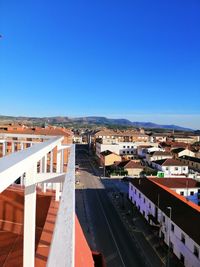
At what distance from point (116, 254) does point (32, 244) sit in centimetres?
1924

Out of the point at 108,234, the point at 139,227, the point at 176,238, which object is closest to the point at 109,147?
the point at 139,227

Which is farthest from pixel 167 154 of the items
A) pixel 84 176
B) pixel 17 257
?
pixel 17 257

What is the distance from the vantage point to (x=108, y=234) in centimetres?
2433

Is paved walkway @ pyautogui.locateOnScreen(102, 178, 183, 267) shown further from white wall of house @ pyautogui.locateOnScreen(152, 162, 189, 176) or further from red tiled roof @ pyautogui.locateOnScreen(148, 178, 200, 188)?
white wall of house @ pyautogui.locateOnScreen(152, 162, 189, 176)

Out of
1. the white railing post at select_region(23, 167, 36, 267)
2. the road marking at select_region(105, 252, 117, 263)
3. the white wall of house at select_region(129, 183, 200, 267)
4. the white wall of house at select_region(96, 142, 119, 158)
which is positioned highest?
the white railing post at select_region(23, 167, 36, 267)

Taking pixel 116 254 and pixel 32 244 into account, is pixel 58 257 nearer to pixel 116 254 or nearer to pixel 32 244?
pixel 32 244

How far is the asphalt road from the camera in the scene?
2016 cm

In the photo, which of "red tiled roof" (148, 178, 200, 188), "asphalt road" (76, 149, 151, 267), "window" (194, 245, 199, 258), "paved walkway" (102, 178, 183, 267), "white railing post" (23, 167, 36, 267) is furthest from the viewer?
"red tiled roof" (148, 178, 200, 188)

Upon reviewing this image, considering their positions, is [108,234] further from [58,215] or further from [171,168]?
[171,168]

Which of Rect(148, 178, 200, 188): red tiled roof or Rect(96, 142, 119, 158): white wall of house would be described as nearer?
Rect(148, 178, 200, 188): red tiled roof

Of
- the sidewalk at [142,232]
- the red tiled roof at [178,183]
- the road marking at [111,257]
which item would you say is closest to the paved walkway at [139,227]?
the sidewalk at [142,232]

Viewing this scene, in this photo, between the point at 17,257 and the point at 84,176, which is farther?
the point at 84,176

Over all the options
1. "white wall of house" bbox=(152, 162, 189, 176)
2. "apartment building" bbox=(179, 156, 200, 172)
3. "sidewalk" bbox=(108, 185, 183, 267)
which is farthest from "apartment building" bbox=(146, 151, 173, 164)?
"sidewalk" bbox=(108, 185, 183, 267)

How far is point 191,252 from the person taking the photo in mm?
19000
